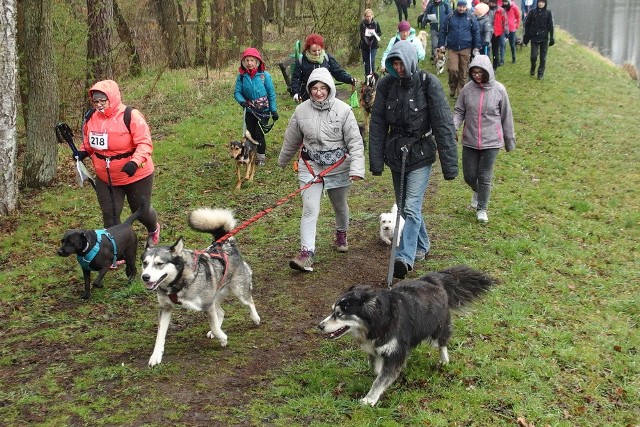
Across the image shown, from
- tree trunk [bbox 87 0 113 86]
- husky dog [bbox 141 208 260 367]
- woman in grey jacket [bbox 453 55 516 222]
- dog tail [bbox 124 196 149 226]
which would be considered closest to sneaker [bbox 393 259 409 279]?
husky dog [bbox 141 208 260 367]

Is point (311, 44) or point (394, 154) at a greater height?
point (311, 44)

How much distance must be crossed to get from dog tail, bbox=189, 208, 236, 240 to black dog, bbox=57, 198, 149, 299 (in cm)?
116

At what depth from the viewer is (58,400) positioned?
14.4 feet

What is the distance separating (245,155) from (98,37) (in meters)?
4.51

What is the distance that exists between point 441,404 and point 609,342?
6.87 ft

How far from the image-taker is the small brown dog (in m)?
10.1

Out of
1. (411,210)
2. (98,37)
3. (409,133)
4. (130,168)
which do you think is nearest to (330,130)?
(409,133)

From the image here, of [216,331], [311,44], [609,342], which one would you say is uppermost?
[311,44]

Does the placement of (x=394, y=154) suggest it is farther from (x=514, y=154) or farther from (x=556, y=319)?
(x=514, y=154)

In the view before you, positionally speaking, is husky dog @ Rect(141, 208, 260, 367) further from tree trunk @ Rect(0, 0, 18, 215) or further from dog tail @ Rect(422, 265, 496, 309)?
tree trunk @ Rect(0, 0, 18, 215)

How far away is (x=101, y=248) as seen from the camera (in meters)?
6.07

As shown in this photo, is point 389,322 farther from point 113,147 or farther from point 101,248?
point 113,147

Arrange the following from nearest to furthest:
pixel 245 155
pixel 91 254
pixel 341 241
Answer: pixel 91 254, pixel 341 241, pixel 245 155

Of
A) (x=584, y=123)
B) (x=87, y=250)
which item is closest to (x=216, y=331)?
(x=87, y=250)
